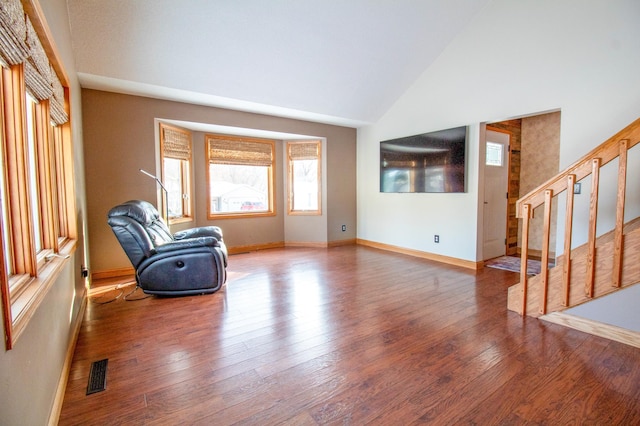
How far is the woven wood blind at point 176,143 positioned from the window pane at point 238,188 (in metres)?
0.53

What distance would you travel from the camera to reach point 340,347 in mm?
2361

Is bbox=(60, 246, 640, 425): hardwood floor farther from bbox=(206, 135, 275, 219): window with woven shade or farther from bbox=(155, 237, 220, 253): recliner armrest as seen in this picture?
bbox=(206, 135, 275, 219): window with woven shade

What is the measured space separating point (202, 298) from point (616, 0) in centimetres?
494

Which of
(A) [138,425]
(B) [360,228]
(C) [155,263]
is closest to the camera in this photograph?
(A) [138,425]

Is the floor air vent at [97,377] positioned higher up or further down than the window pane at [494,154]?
further down

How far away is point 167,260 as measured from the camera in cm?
334

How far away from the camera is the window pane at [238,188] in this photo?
18.6ft

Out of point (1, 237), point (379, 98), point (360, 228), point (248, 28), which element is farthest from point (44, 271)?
point (360, 228)

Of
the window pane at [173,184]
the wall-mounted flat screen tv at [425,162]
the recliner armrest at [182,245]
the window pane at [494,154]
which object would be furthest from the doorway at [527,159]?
the window pane at [173,184]

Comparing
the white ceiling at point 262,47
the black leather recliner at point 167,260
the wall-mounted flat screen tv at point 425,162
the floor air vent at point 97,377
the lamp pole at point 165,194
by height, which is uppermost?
the white ceiling at point 262,47

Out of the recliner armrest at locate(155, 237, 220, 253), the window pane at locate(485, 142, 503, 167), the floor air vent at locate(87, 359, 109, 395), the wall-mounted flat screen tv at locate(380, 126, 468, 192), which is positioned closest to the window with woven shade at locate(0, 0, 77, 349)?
the floor air vent at locate(87, 359, 109, 395)

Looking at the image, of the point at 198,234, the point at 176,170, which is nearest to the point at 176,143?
the point at 176,170

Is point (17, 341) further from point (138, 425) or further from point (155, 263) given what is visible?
point (155, 263)

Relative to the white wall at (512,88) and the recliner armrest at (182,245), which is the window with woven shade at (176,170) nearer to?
the recliner armrest at (182,245)
